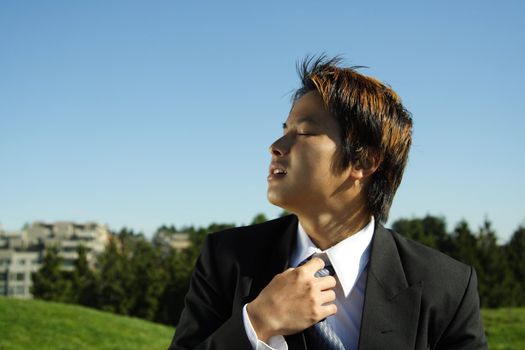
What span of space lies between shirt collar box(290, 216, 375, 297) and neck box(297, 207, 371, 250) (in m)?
0.03

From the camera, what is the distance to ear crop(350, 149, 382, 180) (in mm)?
2494

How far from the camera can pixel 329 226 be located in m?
2.49

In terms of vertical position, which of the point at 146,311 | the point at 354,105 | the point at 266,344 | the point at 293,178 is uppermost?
the point at 354,105

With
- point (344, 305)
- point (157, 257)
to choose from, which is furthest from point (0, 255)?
point (344, 305)

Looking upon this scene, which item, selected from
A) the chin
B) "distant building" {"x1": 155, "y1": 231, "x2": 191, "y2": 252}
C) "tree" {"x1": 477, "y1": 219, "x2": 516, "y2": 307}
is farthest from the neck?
"distant building" {"x1": 155, "y1": 231, "x2": 191, "y2": 252}

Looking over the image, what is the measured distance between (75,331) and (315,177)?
1234 centimetres

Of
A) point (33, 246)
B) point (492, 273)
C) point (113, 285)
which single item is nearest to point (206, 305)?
point (492, 273)

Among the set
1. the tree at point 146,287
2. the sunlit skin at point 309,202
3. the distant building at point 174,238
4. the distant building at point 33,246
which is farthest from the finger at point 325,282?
the distant building at point 174,238

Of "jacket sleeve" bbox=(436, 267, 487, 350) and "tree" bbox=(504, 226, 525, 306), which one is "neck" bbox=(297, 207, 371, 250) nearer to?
"jacket sleeve" bbox=(436, 267, 487, 350)

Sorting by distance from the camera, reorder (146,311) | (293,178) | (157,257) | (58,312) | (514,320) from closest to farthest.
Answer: (293,178)
(58,312)
(514,320)
(146,311)
(157,257)

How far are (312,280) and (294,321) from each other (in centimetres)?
18

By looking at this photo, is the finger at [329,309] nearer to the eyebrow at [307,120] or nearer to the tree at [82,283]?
the eyebrow at [307,120]

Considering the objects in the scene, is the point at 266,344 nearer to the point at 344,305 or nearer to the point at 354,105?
the point at 344,305

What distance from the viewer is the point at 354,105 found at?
244 centimetres
